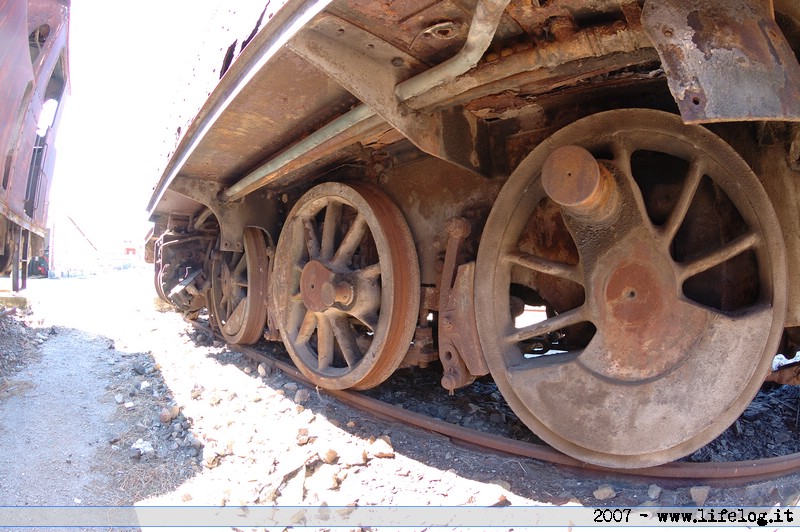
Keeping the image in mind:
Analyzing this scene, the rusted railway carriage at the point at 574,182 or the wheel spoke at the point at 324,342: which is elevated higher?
the rusted railway carriage at the point at 574,182

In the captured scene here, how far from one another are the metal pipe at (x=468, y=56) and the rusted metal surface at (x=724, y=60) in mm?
404

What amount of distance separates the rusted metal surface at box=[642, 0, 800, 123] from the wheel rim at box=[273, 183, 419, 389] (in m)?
1.74

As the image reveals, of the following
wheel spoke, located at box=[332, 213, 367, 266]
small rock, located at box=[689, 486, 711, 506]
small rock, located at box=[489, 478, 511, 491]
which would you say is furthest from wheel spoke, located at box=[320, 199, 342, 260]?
small rock, located at box=[689, 486, 711, 506]

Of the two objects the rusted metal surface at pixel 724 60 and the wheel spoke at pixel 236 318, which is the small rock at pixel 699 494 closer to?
the rusted metal surface at pixel 724 60

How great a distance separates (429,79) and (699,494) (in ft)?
Result: 6.00

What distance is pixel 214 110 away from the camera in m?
2.51

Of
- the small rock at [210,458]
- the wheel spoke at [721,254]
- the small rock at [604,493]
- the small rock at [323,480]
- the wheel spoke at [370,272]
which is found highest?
the wheel spoke at [721,254]

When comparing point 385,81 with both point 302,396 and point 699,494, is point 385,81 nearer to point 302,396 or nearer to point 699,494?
point 699,494

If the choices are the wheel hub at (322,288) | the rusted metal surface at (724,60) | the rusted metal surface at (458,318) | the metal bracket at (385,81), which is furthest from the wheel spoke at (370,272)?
the rusted metal surface at (724,60)

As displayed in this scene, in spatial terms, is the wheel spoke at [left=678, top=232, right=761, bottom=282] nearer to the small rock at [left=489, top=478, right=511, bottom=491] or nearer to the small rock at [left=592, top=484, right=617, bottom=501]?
the small rock at [left=592, top=484, right=617, bottom=501]

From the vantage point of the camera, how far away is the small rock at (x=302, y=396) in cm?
334

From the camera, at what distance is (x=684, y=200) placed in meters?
1.89

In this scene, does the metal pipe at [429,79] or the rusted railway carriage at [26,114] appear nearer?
the metal pipe at [429,79]

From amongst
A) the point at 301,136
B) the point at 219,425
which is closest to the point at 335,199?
the point at 301,136
